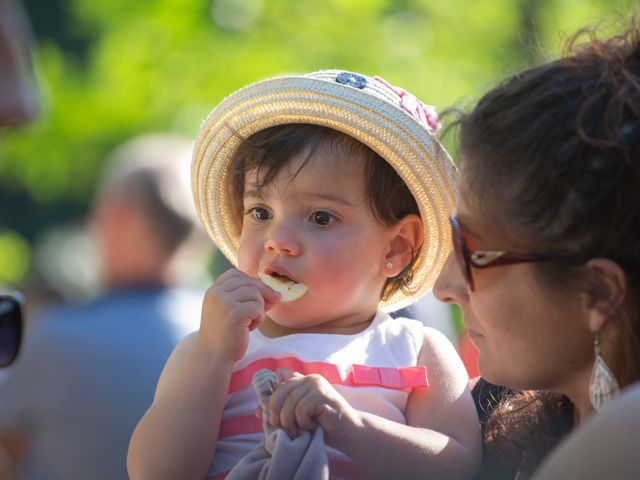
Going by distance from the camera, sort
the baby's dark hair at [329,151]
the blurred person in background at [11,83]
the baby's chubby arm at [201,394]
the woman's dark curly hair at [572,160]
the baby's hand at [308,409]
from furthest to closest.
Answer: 1. the blurred person in background at [11,83]
2. the baby's dark hair at [329,151]
3. the baby's chubby arm at [201,394]
4. the baby's hand at [308,409]
5. the woman's dark curly hair at [572,160]

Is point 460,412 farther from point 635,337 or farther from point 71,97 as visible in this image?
point 71,97

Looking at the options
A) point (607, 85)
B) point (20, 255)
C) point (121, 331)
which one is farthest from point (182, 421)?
point (20, 255)

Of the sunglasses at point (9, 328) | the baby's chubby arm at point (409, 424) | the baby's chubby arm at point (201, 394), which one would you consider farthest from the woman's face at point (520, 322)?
the sunglasses at point (9, 328)

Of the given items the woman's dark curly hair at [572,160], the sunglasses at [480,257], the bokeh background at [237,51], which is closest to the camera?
the woman's dark curly hair at [572,160]

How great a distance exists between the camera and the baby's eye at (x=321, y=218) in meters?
2.78

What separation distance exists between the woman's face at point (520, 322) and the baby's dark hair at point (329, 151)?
1.35 ft

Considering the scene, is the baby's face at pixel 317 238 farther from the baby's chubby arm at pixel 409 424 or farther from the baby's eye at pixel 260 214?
the baby's chubby arm at pixel 409 424

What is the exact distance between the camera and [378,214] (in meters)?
2.86

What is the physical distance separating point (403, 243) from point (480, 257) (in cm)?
61

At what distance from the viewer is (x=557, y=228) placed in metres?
2.24

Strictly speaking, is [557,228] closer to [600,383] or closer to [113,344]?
[600,383]

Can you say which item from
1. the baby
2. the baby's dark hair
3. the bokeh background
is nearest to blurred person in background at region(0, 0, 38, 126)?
the baby


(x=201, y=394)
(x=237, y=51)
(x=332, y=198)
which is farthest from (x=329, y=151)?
(x=237, y=51)

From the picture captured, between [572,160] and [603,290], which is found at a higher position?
[572,160]
